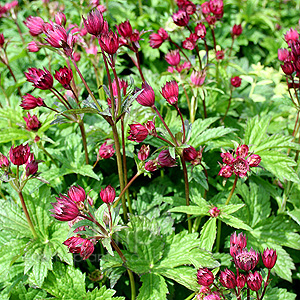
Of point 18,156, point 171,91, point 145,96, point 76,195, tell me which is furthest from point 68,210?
point 171,91

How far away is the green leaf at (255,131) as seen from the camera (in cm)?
203

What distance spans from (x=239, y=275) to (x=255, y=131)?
1.03 meters

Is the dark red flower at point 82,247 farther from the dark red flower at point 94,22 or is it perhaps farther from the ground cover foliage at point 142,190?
the dark red flower at point 94,22

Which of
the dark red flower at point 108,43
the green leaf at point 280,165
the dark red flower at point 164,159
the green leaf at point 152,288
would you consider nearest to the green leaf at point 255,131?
the green leaf at point 280,165

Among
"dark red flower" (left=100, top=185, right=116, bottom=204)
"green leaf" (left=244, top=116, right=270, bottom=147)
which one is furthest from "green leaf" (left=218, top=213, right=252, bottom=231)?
"dark red flower" (left=100, top=185, right=116, bottom=204)

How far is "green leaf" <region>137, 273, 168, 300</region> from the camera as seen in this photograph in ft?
5.27

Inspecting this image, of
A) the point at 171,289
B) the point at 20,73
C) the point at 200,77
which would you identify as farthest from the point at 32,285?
the point at 20,73

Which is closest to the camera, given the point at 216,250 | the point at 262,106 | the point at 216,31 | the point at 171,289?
the point at 171,289

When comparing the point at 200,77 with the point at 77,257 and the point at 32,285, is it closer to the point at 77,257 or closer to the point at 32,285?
the point at 77,257

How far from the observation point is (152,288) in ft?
5.38

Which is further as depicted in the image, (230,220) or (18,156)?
(230,220)

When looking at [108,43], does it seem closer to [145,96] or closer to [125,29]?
[145,96]

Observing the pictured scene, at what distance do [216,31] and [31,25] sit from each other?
245 cm

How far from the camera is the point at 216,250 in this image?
6.41 ft
